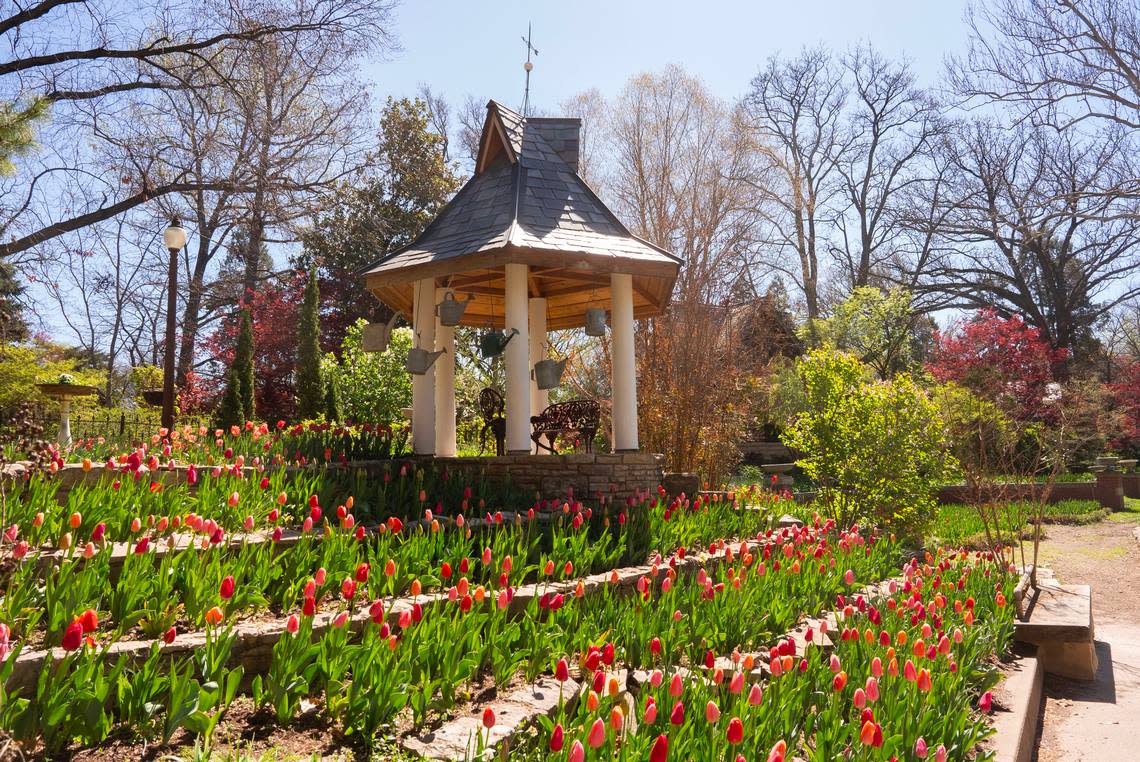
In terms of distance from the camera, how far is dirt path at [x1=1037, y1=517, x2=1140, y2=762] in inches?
166

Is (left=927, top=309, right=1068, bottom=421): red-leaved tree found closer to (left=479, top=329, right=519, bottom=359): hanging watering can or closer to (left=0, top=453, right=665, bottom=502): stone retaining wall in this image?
(left=0, top=453, right=665, bottom=502): stone retaining wall

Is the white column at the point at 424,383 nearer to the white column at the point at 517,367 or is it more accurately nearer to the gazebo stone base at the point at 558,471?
the gazebo stone base at the point at 558,471

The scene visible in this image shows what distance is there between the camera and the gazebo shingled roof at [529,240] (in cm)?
749

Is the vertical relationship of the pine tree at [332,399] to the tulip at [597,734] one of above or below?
above

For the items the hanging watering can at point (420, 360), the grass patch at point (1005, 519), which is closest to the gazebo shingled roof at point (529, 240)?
the hanging watering can at point (420, 360)

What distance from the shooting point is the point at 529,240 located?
7336mm

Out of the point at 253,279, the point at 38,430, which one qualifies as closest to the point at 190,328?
the point at 253,279

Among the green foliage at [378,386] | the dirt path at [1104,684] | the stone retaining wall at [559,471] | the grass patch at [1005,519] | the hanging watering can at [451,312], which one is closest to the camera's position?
the dirt path at [1104,684]

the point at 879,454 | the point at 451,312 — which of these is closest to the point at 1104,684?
the point at 879,454

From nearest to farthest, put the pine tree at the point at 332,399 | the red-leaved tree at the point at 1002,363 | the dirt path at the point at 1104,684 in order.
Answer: the dirt path at the point at 1104,684, the pine tree at the point at 332,399, the red-leaved tree at the point at 1002,363

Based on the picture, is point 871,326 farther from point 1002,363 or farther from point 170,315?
point 170,315

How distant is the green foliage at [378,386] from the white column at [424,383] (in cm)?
618

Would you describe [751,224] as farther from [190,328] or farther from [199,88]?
[190,328]

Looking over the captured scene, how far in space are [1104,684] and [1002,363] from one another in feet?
57.1
